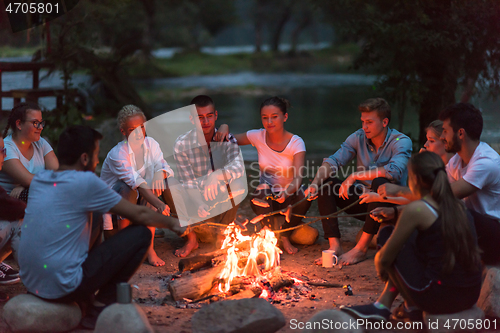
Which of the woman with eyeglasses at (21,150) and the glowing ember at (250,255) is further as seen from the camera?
the woman with eyeglasses at (21,150)

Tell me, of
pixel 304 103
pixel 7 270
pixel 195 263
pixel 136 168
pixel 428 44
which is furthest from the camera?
pixel 304 103

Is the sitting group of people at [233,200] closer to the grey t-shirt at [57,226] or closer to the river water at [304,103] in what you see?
the grey t-shirt at [57,226]

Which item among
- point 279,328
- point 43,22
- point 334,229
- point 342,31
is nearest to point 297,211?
point 334,229

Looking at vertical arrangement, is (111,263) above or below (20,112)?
below

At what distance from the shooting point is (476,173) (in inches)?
132

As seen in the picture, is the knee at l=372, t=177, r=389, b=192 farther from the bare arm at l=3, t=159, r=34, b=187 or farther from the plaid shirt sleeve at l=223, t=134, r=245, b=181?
the bare arm at l=3, t=159, r=34, b=187

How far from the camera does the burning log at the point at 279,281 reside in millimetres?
3846

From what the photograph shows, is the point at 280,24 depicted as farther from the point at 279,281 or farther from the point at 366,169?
the point at 279,281

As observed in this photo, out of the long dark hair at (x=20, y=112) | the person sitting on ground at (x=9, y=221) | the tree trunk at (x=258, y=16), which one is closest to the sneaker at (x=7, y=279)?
the person sitting on ground at (x=9, y=221)

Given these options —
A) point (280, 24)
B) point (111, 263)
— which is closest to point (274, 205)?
point (111, 263)

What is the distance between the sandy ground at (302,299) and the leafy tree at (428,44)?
3363 millimetres

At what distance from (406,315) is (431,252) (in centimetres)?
51

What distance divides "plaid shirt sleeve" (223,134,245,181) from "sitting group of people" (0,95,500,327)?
13mm

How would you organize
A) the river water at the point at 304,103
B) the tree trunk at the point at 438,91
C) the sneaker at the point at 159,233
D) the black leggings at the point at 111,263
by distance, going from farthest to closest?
the river water at the point at 304,103, the tree trunk at the point at 438,91, the sneaker at the point at 159,233, the black leggings at the point at 111,263
